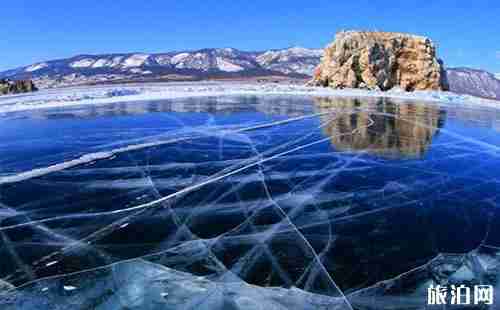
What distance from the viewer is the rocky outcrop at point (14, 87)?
2534 cm

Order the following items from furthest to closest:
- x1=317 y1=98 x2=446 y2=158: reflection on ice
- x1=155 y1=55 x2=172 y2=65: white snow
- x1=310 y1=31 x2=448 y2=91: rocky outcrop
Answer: x1=155 y1=55 x2=172 y2=65: white snow, x1=310 y1=31 x2=448 y2=91: rocky outcrop, x1=317 y1=98 x2=446 y2=158: reflection on ice

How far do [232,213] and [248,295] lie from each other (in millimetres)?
1598

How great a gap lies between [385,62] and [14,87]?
74.1 ft

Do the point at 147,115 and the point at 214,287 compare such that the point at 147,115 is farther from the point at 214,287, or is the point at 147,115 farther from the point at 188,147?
the point at 214,287

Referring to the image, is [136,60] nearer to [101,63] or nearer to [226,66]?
[101,63]


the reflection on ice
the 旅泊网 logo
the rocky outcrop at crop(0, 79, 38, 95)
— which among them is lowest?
the 旅泊网 logo

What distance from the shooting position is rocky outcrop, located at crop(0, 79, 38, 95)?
83.1ft

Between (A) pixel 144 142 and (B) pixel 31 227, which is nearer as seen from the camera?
(B) pixel 31 227

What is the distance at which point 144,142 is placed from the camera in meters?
8.27

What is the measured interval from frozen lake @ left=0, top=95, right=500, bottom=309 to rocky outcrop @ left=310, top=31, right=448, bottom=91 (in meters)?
16.5

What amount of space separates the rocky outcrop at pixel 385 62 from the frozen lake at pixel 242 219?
16.5 m

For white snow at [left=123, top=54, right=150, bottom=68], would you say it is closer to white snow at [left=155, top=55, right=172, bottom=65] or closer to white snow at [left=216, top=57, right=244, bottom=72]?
white snow at [left=155, top=55, right=172, bottom=65]

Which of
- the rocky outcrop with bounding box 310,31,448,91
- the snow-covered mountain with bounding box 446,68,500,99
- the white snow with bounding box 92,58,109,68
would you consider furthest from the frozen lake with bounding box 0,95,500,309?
the white snow with bounding box 92,58,109,68

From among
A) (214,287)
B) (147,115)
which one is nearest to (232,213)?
(214,287)
